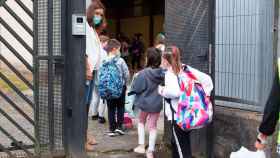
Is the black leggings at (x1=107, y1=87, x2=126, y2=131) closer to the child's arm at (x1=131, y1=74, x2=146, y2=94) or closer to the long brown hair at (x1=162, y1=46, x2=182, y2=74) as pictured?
the child's arm at (x1=131, y1=74, x2=146, y2=94)

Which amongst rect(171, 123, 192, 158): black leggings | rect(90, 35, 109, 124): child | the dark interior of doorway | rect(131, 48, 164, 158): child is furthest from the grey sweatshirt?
the dark interior of doorway

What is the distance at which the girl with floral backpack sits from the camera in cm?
552

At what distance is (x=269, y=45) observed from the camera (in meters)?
5.54

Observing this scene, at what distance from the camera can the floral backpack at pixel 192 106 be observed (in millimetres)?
5449

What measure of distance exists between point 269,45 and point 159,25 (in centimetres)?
1406

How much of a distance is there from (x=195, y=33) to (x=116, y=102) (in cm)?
193

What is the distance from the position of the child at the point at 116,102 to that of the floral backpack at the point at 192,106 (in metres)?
2.10

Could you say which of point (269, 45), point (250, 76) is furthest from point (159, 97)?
point (269, 45)

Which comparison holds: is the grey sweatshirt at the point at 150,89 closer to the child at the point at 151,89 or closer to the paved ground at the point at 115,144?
the child at the point at 151,89

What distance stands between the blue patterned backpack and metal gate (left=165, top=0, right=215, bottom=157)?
3.67 ft

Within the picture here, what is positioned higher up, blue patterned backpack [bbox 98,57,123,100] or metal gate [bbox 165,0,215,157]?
metal gate [bbox 165,0,215,157]

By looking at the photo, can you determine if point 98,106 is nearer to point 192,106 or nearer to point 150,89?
point 150,89

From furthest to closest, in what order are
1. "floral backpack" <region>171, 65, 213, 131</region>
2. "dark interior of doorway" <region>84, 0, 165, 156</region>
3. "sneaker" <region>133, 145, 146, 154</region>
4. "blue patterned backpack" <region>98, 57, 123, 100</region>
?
"dark interior of doorway" <region>84, 0, 165, 156</region> < "blue patterned backpack" <region>98, 57, 123, 100</region> < "sneaker" <region>133, 145, 146, 154</region> < "floral backpack" <region>171, 65, 213, 131</region>

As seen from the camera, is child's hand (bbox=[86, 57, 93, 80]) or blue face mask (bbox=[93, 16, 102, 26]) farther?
blue face mask (bbox=[93, 16, 102, 26])
